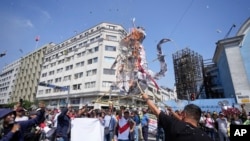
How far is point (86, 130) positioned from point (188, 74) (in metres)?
39.2

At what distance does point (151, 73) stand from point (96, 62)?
106ft

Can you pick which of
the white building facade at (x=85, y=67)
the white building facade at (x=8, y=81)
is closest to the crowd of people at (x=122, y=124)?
the white building facade at (x=85, y=67)

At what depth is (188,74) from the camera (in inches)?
1684

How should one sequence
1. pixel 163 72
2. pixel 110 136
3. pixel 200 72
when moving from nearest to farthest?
pixel 110 136 → pixel 163 72 → pixel 200 72

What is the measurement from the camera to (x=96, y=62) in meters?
43.4

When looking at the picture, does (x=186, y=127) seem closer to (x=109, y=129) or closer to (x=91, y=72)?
(x=109, y=129)

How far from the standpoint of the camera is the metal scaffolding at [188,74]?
Answer: 4241 centimetres

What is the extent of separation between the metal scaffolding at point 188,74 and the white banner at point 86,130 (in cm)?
3804

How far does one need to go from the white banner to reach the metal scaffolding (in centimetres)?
3804

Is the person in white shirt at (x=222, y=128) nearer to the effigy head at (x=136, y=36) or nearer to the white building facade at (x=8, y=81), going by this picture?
the effigy head at (x=136, y=36)

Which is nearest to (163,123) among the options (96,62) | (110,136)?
(110,136)

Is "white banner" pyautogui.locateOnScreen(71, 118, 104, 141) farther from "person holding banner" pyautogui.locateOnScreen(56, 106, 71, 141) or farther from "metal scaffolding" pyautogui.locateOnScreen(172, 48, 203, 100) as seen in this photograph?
"metal scaffolding" pyautogui.locateOnScreen(172, 48, 203, 100)

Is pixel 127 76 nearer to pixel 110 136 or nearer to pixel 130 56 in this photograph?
pixel 130 56

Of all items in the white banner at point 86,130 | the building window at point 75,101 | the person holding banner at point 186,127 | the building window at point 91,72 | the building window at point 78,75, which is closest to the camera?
the person holding banner at point 186,127
